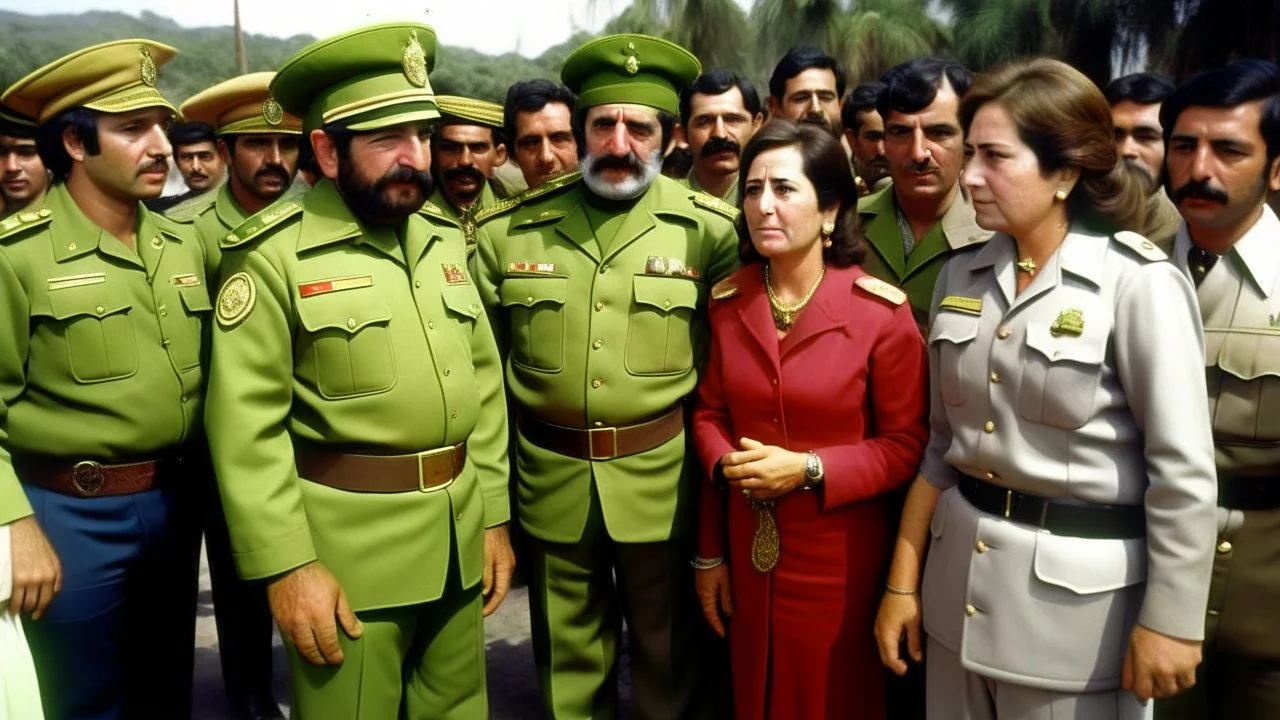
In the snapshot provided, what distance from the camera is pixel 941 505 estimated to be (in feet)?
8.61

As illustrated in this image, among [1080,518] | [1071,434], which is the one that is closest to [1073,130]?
[1071,434]

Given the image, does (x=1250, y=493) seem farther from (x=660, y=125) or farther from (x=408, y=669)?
(x=408, y=669)

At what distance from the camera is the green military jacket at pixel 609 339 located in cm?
338

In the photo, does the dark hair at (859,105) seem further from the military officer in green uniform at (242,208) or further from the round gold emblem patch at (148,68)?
the round gold emblem patch at (148,68)

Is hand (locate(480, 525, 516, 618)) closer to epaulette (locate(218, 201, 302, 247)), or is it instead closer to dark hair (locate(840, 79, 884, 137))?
epaulette (locate(218, 201, 302, 247))

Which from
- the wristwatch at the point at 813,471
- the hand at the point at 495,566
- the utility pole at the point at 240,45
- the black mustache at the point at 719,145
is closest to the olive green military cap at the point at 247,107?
the black mustache at the point at 719,145

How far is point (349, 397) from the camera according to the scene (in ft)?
8.97

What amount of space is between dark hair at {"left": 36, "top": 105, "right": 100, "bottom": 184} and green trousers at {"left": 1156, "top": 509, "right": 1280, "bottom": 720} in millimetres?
3453

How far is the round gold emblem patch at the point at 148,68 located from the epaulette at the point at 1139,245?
296 cm

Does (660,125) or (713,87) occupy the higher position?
(713,87)

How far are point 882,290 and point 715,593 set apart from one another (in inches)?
43.4

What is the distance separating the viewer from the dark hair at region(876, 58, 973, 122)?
3492 millimetres

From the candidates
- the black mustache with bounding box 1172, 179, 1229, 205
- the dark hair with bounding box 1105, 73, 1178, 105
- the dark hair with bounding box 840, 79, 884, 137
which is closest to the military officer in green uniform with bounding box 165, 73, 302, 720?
the dark hair with bounding box 840, 79, 884, 137

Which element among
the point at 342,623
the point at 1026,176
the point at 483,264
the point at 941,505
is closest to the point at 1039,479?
the point at 941,505
